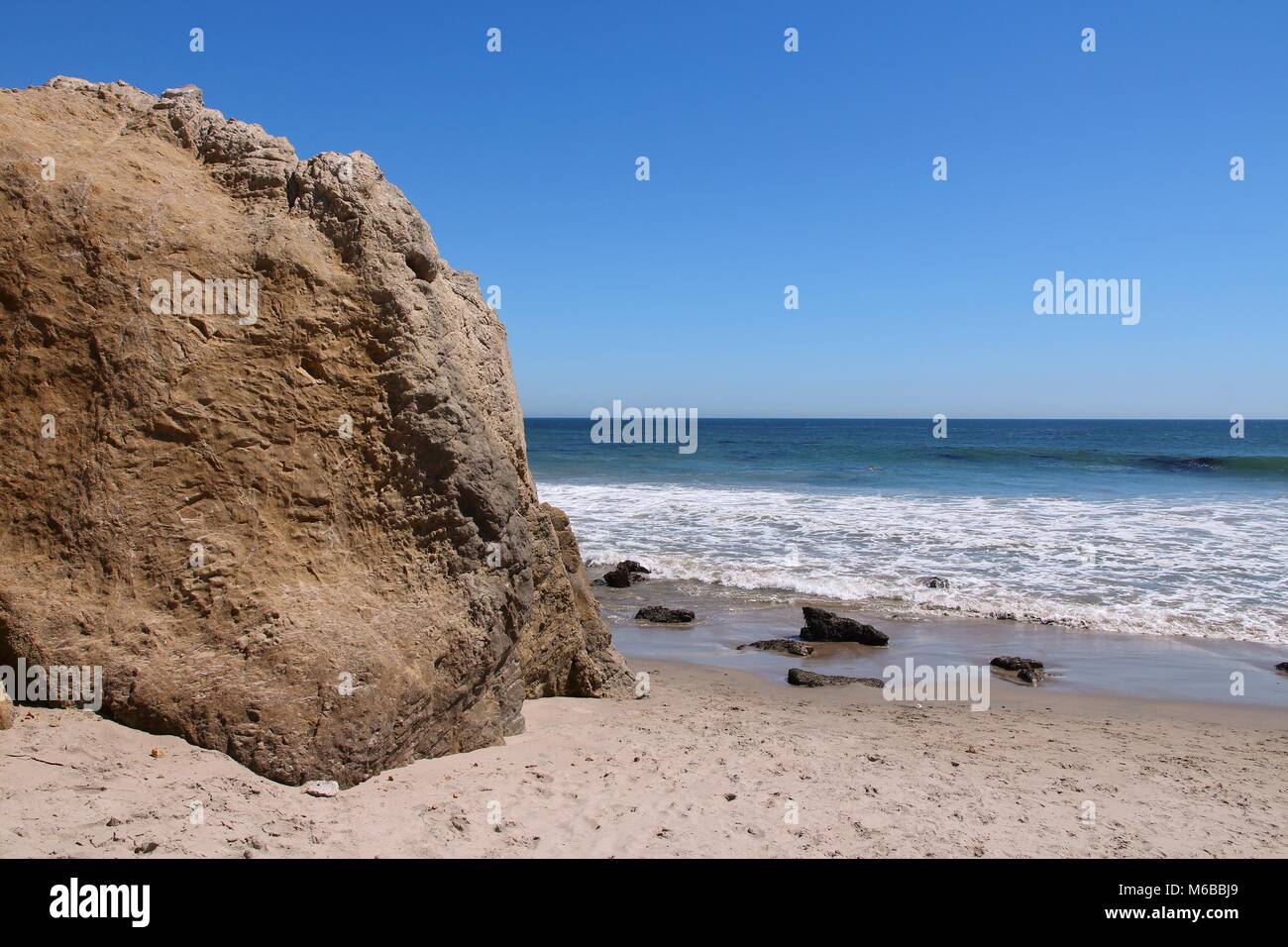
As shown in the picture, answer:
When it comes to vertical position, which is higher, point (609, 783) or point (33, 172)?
point (33, 172)

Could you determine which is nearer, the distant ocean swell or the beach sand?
the beach sand

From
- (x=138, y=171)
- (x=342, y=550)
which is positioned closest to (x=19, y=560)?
(x=342, y=550)

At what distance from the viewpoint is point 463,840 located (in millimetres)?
3713

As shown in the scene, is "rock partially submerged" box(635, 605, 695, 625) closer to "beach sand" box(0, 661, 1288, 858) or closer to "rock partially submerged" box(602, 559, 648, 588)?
"rock partially submerged" box(602, 559, 648, 588)

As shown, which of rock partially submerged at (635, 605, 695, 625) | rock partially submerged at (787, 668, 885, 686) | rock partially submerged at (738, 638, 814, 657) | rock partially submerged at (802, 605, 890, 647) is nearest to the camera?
rock partially submerged at (787, 668, 885, 686)

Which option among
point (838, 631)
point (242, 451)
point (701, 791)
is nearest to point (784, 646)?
point (838, 631)

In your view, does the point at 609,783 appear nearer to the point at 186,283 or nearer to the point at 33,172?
the point at 186,283

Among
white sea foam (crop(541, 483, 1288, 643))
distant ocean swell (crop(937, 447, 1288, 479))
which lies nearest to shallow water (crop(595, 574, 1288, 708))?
white sea foam (crop(541, 483, 1288, 643))

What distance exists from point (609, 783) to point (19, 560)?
302 centimetres

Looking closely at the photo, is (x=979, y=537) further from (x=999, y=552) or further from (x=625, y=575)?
(x=625, y=575)

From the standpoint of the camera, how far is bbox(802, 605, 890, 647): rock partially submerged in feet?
31.0

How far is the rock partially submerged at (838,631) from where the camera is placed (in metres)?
9.44

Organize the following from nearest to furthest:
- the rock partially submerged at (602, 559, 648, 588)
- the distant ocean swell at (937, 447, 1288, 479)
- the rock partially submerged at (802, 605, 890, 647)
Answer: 1. the rock partially submerged at (802, 605, 890, 647)
2. the rock partially submerged at (602, 559, 648, 588)
3. the distant ocean swell at (937, 447, 1288, 479)

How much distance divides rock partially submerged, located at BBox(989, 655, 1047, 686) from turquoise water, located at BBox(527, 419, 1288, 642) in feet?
7.27
